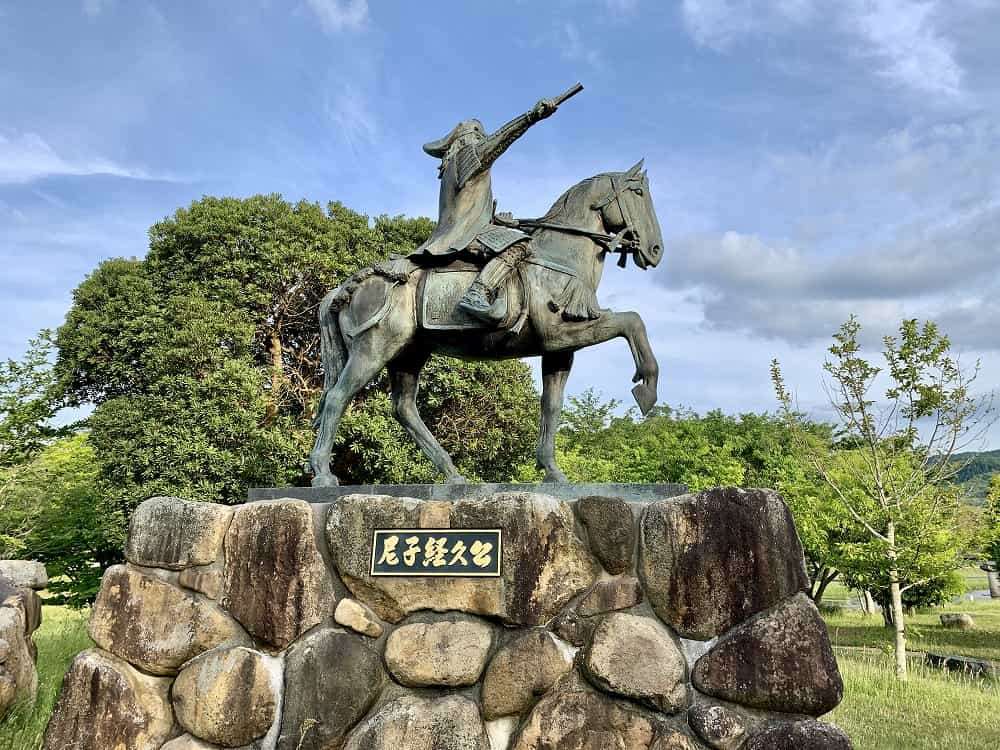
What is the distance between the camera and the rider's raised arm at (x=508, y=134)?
4.76m

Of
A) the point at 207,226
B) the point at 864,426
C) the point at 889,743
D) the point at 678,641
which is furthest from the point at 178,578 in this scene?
the point at 207,226

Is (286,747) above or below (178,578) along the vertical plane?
below

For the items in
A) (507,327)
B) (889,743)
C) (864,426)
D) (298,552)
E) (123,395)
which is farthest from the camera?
(123,395)

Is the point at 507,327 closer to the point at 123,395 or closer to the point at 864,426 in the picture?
the point at 864,426

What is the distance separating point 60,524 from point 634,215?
554 inches

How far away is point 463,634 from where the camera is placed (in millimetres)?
3828

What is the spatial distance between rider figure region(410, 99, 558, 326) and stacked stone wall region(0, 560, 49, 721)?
4.70 m

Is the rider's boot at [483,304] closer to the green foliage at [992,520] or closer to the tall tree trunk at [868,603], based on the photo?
the green foliage at [992,520]

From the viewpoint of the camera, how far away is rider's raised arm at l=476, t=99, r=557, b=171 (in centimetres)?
476

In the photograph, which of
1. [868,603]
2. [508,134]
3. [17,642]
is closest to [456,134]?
[508,134]

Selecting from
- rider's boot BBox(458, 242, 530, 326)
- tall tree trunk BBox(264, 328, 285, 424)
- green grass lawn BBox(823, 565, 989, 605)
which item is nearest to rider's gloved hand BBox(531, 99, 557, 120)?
rider's boot BBox(458, 242, 530, 326)

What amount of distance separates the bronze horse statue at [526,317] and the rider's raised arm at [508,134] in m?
0.47

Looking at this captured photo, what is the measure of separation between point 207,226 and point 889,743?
13.1m

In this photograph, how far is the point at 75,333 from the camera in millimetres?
14852
